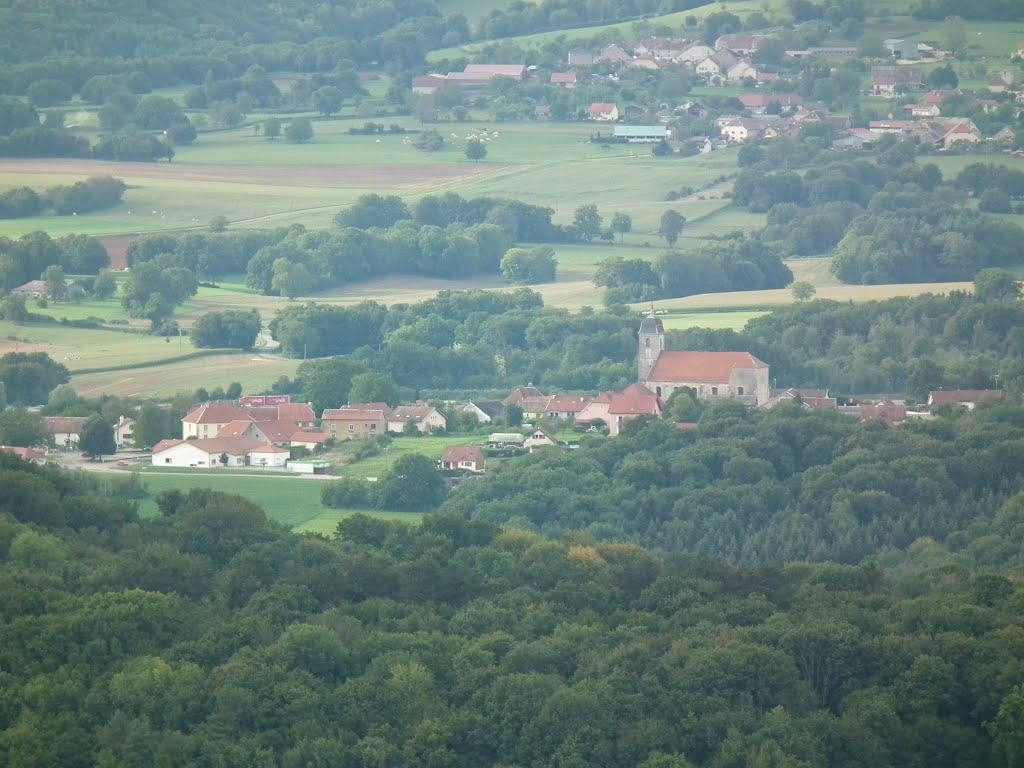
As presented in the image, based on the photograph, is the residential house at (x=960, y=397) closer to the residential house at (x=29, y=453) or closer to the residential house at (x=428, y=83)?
the residential house at (x=29, y=453)

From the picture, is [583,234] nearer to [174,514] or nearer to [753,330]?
[753,330]

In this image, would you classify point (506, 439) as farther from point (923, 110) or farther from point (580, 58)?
point (580, 58)

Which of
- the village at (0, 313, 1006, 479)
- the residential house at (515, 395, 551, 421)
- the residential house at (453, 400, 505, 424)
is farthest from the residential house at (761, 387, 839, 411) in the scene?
the residential house at (453, 400, 505, 424)

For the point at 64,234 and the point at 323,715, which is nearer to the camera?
the point at 323,715

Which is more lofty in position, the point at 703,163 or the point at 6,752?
the point at 6,752

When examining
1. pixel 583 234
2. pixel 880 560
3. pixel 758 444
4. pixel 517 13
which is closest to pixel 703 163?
pixel 583 234

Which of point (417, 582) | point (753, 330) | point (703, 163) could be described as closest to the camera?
point (417, 582)

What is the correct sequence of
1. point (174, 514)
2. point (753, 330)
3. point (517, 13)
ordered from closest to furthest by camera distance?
point (174, 514), point (753, 330), point (517, 13)
